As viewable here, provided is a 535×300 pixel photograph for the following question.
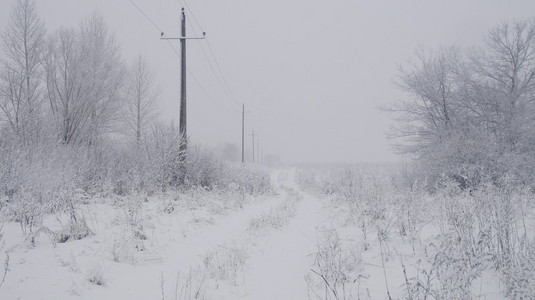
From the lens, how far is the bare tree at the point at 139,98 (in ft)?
66.1

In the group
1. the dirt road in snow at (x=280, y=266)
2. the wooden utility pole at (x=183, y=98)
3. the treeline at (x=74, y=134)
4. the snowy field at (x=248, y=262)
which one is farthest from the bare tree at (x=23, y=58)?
the dirt road in snow at (x=280, y=266)

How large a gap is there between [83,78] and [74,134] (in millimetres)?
2562

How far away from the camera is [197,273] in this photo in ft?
11.3

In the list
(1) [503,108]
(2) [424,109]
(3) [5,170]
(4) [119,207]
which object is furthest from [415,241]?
(2) [424,109]

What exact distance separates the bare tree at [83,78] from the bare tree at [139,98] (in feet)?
11.1

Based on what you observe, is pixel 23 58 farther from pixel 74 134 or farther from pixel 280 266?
pixel 280 266

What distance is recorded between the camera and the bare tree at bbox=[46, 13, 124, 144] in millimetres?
11898

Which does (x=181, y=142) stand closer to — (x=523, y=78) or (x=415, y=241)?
(x=415, y=241)

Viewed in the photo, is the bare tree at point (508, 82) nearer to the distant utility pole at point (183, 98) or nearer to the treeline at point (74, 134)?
the treeline at point (74, 134)

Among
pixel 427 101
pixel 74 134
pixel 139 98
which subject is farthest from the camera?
pixel 139 98

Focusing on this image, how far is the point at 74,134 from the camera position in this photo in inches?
469

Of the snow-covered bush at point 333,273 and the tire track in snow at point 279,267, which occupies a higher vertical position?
the snow-covered bush at point 333,273

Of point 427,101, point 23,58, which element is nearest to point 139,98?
point 23,58

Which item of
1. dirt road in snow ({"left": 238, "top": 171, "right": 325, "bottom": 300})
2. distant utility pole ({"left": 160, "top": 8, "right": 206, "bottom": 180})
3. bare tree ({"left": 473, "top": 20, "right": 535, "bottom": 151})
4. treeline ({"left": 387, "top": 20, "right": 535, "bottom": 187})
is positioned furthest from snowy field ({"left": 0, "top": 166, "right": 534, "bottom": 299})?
bare tree ({"left": 473, "top": 20, "right": 535, "bottom": 151})
